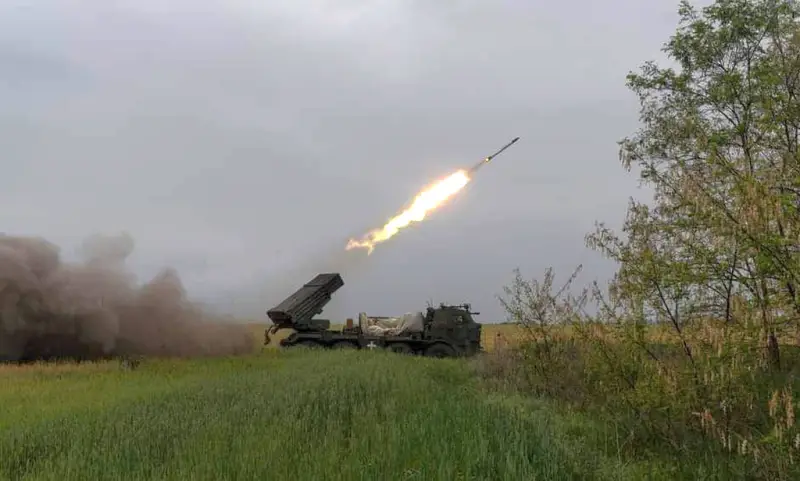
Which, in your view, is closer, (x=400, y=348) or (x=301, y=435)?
(x=301, y=435)

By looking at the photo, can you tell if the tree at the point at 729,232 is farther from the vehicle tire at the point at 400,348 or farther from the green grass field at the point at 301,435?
the vehicle tire at the point at 400,348

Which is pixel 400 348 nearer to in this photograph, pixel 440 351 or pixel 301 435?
pixel 440 351

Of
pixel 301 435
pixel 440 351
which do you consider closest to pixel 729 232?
pixel 301 435

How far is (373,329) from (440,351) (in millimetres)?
3618

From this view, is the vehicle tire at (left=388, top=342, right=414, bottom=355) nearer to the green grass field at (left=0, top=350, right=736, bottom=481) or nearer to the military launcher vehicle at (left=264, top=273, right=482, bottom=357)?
the military launcher vehicle at (left=264, top=273, right=482, bottom=357)

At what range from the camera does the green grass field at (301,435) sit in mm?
7535

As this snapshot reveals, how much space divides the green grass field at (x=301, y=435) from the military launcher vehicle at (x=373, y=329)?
13779 mm

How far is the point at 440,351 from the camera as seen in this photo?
30359 millimetres

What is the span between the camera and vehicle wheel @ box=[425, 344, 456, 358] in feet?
99.2

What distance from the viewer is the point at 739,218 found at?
335 inches

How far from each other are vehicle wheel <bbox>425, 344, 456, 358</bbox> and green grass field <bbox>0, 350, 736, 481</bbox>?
47.2ft

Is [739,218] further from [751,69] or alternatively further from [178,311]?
[178,311]

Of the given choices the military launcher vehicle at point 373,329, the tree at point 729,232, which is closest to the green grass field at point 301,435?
the tree at point 729,232

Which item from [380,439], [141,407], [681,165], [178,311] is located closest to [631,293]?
[681,165]
